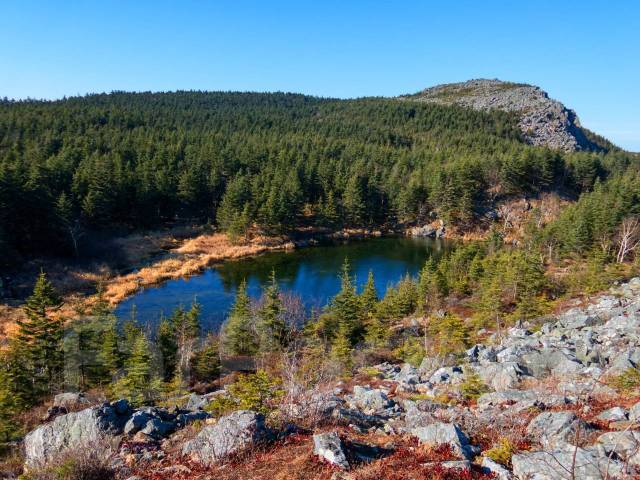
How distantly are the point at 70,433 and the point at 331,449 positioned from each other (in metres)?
→ 6.78

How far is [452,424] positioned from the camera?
9828 mm

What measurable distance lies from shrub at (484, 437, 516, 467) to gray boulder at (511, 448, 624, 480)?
1.81 ft

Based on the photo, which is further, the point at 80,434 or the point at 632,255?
the point at 632,255

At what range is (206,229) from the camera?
73.7 meters

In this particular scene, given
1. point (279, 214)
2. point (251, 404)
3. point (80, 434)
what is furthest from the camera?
point (279, 214)


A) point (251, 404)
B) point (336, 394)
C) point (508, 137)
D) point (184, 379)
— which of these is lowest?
point (184, 379)

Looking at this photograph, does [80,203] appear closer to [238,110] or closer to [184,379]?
[184,379]

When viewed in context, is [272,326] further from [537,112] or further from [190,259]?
[537,112]

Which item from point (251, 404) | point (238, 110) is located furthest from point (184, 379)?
point (238, 110)

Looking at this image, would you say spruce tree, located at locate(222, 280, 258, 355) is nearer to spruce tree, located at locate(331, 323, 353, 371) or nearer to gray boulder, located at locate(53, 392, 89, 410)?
spruce tree, located at locate(331, 323, 353, 371)

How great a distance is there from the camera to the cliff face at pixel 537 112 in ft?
481

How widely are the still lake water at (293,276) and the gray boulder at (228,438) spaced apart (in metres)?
27.0

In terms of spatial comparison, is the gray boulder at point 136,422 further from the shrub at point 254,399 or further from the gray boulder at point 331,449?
the gray boulder at point 331,449

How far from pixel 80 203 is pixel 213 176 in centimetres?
2407
